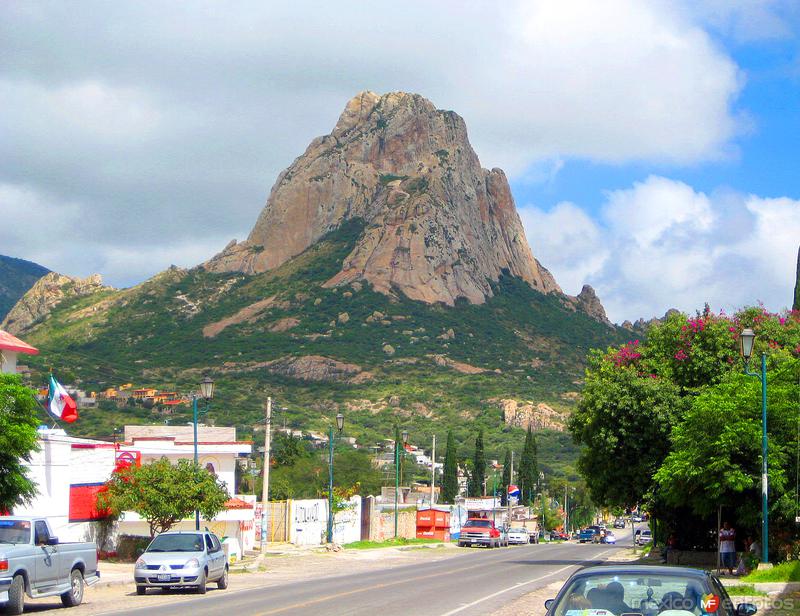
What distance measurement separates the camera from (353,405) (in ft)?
499

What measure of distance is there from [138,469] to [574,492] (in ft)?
371

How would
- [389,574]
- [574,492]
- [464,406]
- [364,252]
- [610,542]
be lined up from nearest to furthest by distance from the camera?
[389,574], [610,542], [574,492], [464,406], [364,252]

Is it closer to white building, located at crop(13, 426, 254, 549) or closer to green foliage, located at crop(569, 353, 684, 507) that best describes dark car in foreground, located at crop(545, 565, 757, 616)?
white building, located at crop(13, 426, 254, 549)

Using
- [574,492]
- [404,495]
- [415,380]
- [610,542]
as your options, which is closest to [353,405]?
[415,380]

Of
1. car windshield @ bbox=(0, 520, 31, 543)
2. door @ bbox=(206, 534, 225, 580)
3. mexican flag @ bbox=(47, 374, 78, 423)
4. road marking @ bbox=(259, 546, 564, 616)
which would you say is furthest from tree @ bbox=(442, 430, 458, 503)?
car windshield @ bbox=(0, 520, 31, 543)

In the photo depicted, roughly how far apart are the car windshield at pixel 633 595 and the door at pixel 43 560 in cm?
1300

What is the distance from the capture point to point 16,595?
61.8ft

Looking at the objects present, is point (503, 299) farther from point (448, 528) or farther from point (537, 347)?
point (448, 528)

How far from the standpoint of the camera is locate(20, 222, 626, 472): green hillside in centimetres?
14788

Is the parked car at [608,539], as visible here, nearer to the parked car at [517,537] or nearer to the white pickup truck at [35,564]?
the parked car at [517,537]

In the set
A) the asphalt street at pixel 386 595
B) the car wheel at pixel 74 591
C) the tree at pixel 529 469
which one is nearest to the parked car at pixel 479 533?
the asphalt street at pixel 386 595

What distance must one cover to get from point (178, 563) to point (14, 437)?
660 centimetres

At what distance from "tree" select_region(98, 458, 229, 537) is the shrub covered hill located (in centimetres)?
8578

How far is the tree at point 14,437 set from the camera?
28406mm
